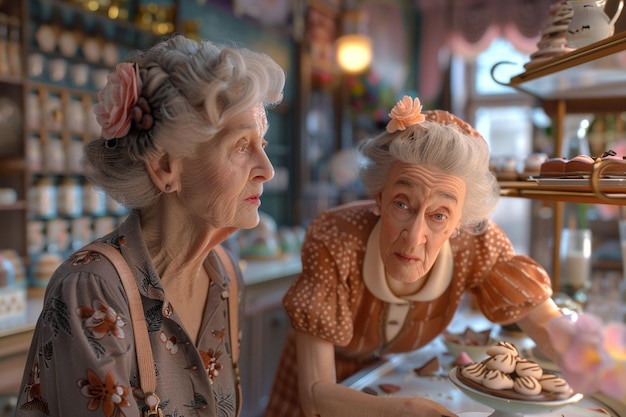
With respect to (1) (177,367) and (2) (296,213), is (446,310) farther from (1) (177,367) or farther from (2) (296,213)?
(2) (296,213)

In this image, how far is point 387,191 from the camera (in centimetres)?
119

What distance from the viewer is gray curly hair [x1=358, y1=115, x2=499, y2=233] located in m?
1.12

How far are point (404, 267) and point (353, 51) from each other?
3821 mm

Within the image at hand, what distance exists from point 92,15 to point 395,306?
7.98ft

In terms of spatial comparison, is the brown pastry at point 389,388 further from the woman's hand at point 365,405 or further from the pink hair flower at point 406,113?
the pink hair flower at point 406,113

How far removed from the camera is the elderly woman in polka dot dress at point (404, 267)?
113cm

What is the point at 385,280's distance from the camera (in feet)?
4.25

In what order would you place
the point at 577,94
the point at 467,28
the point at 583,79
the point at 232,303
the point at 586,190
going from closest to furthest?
the point at 586,190, the point at 232,303, the point at 583,79, the point at 577,94, the point at 467,28

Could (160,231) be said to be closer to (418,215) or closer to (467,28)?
(418,215)

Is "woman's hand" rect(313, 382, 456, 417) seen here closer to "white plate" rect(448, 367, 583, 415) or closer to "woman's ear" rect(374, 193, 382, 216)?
"white plate" rect(448, 367, 583, 415)

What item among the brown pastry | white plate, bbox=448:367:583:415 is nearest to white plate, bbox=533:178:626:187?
white plate, bbox=448:367:583:415

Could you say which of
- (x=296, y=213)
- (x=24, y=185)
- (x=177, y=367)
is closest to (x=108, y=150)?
(x=177, y=367)

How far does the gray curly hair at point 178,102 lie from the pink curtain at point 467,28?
447 cm

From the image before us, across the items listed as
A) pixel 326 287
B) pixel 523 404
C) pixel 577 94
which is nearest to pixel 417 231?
pixel 326 287
